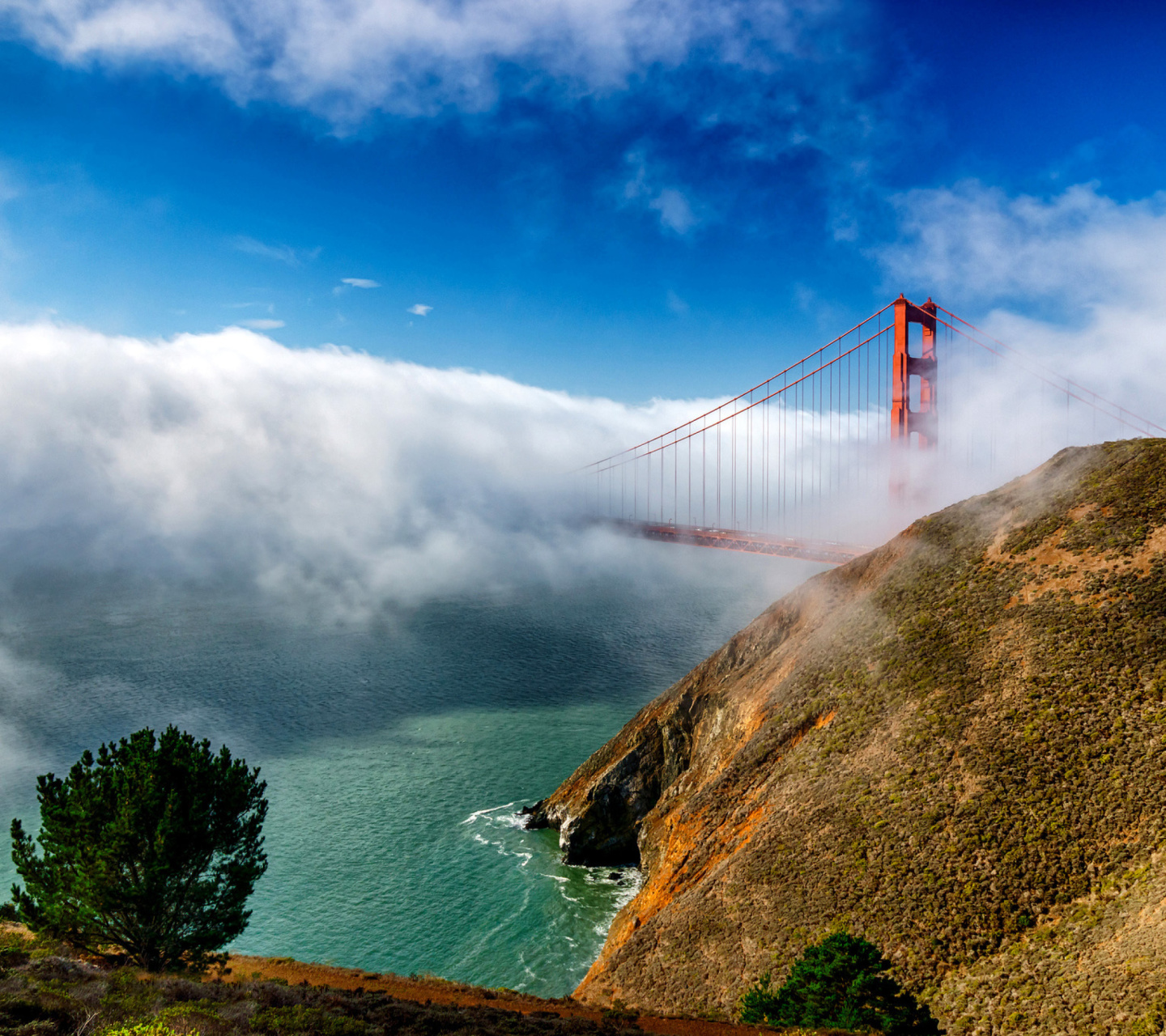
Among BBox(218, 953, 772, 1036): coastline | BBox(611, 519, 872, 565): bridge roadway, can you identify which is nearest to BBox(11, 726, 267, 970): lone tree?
BBox(218, 953, 772, 1036): coastline

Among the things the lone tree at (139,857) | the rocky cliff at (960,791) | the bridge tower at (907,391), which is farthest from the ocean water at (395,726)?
the bridge tower at (907,391)

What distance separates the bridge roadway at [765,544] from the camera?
186 feet

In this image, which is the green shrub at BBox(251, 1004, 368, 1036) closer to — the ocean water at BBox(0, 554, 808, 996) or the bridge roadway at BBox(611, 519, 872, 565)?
the ocean water at BBox(0, 554, 808, 996)

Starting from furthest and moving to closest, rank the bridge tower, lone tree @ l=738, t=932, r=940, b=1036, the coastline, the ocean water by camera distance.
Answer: the bridge tower, the ocean water, the coastline, lone tree @ l=738, t=932, r=940, b=1036

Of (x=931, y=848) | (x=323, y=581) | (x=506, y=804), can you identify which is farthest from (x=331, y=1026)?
(x=323, y=581)

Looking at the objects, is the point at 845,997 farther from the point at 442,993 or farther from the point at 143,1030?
the point at 143,1030

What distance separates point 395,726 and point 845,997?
5685 cm

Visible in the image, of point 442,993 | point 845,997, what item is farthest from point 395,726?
point 845,997

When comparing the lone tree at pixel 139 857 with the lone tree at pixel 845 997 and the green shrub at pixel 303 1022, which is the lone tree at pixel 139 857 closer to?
the green shrub at pixel 303 1022

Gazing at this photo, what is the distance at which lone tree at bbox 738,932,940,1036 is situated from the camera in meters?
17.6

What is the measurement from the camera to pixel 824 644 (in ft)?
129

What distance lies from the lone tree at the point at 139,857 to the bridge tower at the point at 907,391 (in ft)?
159

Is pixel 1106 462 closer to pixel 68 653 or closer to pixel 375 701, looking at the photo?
pixel 375 701

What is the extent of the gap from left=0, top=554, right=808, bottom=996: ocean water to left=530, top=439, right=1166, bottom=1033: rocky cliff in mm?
6130
